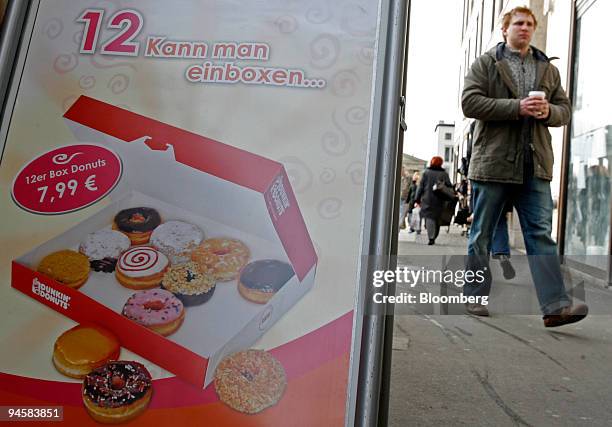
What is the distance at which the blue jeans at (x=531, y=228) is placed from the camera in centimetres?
425

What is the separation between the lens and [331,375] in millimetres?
1747

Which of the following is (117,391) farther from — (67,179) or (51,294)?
(67,179)

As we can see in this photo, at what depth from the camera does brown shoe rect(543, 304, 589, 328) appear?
4.19m

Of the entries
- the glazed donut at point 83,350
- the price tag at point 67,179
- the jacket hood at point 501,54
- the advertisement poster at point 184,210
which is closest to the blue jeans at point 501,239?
the jacket hood at point 501,54

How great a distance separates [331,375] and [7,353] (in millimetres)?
803

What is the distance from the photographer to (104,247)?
1.89 metres

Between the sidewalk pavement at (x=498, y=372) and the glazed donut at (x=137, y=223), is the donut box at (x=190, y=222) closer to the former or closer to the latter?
the glazed donut at (x=137, y=223)

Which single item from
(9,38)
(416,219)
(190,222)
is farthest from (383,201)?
(416,219)

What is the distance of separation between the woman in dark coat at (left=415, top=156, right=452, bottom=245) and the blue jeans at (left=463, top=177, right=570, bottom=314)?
7.96 metres

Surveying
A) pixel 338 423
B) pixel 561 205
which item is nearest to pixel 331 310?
pixel 338 423

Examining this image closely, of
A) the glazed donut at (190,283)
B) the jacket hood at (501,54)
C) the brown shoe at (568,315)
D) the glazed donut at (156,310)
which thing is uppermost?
the jacket hood at (501,54)

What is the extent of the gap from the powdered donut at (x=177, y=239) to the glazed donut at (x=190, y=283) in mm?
27

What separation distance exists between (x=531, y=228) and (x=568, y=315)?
56 cm

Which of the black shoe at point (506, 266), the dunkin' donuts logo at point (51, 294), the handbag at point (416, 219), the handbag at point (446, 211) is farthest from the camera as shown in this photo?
the handbag at point (416, 219)
